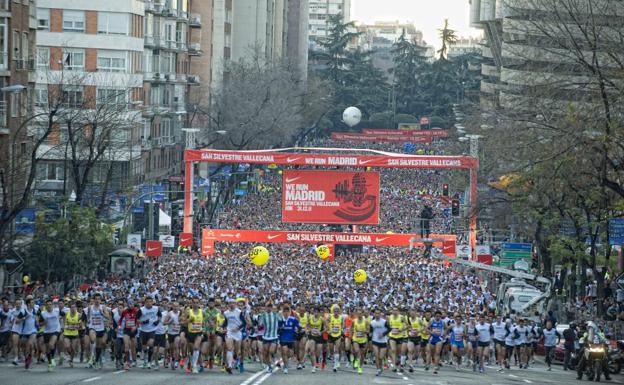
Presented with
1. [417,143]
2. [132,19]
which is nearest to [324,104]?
[417,143]

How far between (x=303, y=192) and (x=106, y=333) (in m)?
33.0

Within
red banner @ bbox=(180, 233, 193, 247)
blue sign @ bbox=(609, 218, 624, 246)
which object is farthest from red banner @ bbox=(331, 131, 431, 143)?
blue sign @ bbox=(609, 218, 624, 246)

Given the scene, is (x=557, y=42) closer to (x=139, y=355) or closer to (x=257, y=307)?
(x=257, y=307)

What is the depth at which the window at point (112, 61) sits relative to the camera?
76.2 metres

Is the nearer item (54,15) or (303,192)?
(303,192)

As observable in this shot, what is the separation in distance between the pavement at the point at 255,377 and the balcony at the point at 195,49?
70244mm

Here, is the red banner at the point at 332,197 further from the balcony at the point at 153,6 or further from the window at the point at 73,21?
the balcony at the point at 153,6

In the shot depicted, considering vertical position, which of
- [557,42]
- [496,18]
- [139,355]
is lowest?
[139,355]

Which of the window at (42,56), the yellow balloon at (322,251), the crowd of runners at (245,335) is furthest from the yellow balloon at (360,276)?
the window at (42,56)

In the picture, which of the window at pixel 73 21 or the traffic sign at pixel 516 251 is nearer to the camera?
the traffic sign at pixel 516 251

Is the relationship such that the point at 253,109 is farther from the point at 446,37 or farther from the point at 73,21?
the point at 446,37

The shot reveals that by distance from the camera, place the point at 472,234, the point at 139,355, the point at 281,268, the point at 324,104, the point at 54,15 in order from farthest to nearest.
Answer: the point at 324,104
the point at 54,15
the point at 472,234
the point at 281,268
the point at 139,355

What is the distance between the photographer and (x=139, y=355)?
102 ft

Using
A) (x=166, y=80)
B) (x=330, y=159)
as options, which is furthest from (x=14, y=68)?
(x=166, y=80)
